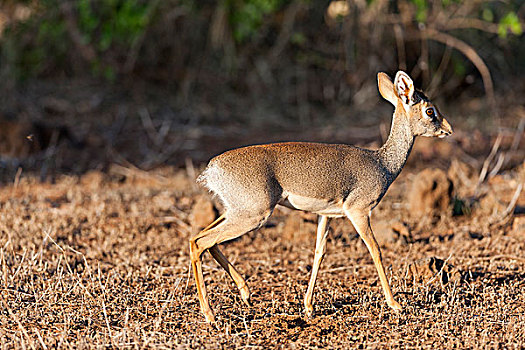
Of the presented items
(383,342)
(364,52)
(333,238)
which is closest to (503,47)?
(364,52)

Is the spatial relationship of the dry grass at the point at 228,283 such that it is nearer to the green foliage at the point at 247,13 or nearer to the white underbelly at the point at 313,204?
the white underbelly at the point at 313,204

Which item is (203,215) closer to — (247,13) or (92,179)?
(92,179)

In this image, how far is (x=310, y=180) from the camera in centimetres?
409

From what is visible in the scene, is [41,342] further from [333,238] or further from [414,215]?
[414,215]

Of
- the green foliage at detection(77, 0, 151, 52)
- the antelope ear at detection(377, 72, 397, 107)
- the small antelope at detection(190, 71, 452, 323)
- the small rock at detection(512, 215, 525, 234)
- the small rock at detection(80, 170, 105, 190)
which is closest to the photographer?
the small antelope at detection(190, 71, 452, 323)

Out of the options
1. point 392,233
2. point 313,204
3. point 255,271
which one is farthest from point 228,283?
point 392,233

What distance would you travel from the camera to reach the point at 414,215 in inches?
259

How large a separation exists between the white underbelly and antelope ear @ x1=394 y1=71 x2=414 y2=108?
78 centimetres

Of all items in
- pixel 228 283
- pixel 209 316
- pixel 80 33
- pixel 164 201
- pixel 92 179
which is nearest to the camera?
pixel 209 316

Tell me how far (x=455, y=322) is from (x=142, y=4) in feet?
24.7

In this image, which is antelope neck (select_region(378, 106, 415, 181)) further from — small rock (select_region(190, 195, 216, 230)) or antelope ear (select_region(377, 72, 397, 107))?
small rock (select_region(190, 195, 216, 230))

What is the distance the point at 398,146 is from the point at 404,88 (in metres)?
0.37

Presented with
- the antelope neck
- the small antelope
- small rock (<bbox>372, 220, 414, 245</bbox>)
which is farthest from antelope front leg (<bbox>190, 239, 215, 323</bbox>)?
small rock (<bbox>372, 220, 414, 245</bbox>)

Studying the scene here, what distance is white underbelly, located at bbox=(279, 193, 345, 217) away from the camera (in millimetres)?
4105
